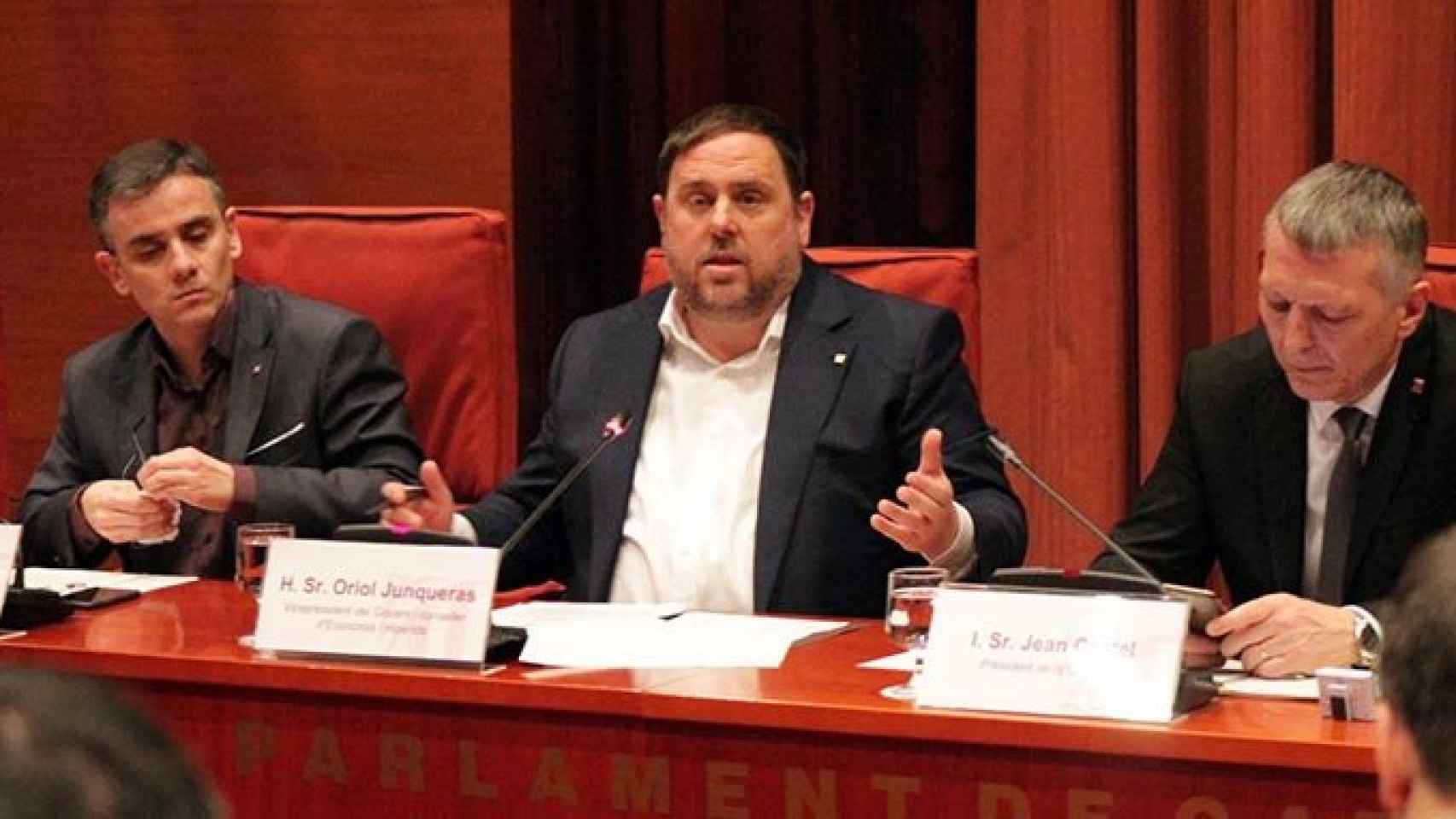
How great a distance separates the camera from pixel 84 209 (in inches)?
203

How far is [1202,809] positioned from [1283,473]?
868 mm

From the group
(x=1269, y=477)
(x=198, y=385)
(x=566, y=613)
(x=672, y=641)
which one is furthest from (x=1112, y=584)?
(x=198, y=385)

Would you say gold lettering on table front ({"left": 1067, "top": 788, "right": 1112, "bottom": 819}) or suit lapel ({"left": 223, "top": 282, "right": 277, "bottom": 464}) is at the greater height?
suit lapel ({"left": 223, "top": 282, "right": 277, "bottom": 464})

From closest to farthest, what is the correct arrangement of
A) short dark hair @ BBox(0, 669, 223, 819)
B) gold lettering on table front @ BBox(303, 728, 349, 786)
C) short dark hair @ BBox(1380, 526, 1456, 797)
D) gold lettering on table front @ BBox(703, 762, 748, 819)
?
short dark hair @ BBox(0, 669, 223, 819) < short dark hair @ BBox(1380, 526, 1456, 797) < gold lettering on table front @ BBox(703, 762, 748, 819) < gold lettering on table front @ BBox(303, 728, 349, 786)

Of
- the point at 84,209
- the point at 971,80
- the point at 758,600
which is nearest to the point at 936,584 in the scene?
the point at 758,600

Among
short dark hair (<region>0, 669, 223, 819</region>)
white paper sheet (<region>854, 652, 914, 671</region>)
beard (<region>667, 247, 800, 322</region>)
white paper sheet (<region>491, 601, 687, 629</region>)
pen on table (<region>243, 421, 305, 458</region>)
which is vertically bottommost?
white paper sheet (<region>854, 652, 914, 671</region>)

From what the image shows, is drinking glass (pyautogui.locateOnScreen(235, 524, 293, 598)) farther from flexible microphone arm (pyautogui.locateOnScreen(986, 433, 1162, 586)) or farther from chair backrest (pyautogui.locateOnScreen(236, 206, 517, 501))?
flexible microphone arm (pyautogui.locateOnScreen(986, 433, 1162, 586))

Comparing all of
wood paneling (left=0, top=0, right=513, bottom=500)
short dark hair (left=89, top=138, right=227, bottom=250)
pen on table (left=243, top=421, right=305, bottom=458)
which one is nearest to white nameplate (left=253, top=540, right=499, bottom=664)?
pen on table (left=243, top=421, right=305, bottom=458)

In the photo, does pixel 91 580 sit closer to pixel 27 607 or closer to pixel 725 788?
pixel 27 607

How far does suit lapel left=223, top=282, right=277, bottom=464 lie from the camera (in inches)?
146

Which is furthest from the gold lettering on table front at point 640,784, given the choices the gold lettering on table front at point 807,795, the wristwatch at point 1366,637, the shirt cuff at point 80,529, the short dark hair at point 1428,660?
the short dark hair at point 1428,660

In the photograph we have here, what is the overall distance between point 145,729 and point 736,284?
9.01 ft

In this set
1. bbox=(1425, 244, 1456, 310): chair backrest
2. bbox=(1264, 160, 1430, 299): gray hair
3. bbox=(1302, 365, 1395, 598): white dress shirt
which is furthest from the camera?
bbox=(1425, 244, 1456, 310): chair backrest

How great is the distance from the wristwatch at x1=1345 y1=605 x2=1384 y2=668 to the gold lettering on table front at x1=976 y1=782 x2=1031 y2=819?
44 centimetres
